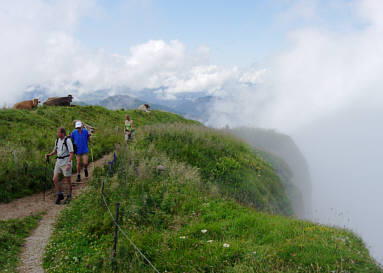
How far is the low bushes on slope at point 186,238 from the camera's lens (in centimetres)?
535

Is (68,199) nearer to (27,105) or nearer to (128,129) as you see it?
(128,129)

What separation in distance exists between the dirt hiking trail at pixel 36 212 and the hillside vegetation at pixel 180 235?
11.6 inches

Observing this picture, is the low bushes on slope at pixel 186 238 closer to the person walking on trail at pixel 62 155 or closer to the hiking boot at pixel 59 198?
the hiking boot at pixel 59 198

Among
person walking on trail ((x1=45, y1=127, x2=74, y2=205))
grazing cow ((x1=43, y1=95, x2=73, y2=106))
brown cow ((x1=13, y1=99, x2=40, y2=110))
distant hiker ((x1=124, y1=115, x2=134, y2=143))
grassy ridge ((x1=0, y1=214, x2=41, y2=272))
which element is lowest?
grassy ridge ((x1=0, y1=214, x2=41, y2=272))

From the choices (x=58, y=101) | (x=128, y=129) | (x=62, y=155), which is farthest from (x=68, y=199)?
(x=58, y=101)

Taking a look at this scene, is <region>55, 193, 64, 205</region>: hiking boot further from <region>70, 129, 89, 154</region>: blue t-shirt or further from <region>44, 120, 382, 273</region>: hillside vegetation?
<region>70, 129, 89, 154</region>: blue t-shirt

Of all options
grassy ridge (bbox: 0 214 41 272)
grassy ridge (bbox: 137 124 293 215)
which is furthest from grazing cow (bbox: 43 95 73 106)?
grassy ridge (bbox: 0 214 41 272)

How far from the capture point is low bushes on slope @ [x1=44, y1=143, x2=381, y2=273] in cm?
535

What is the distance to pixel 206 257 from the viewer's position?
5.52 meters

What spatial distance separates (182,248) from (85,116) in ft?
72.6

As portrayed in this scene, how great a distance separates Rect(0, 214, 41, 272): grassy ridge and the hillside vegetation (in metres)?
0.78

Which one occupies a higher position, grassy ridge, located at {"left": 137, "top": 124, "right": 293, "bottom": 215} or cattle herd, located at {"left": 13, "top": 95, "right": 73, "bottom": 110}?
cattle herd, located at {"left": 13, "top": 95, "right": 73, "bottom": 110}

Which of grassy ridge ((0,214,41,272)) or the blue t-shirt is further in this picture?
the blue t-shirt

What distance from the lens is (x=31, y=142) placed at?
1428 centimetres
